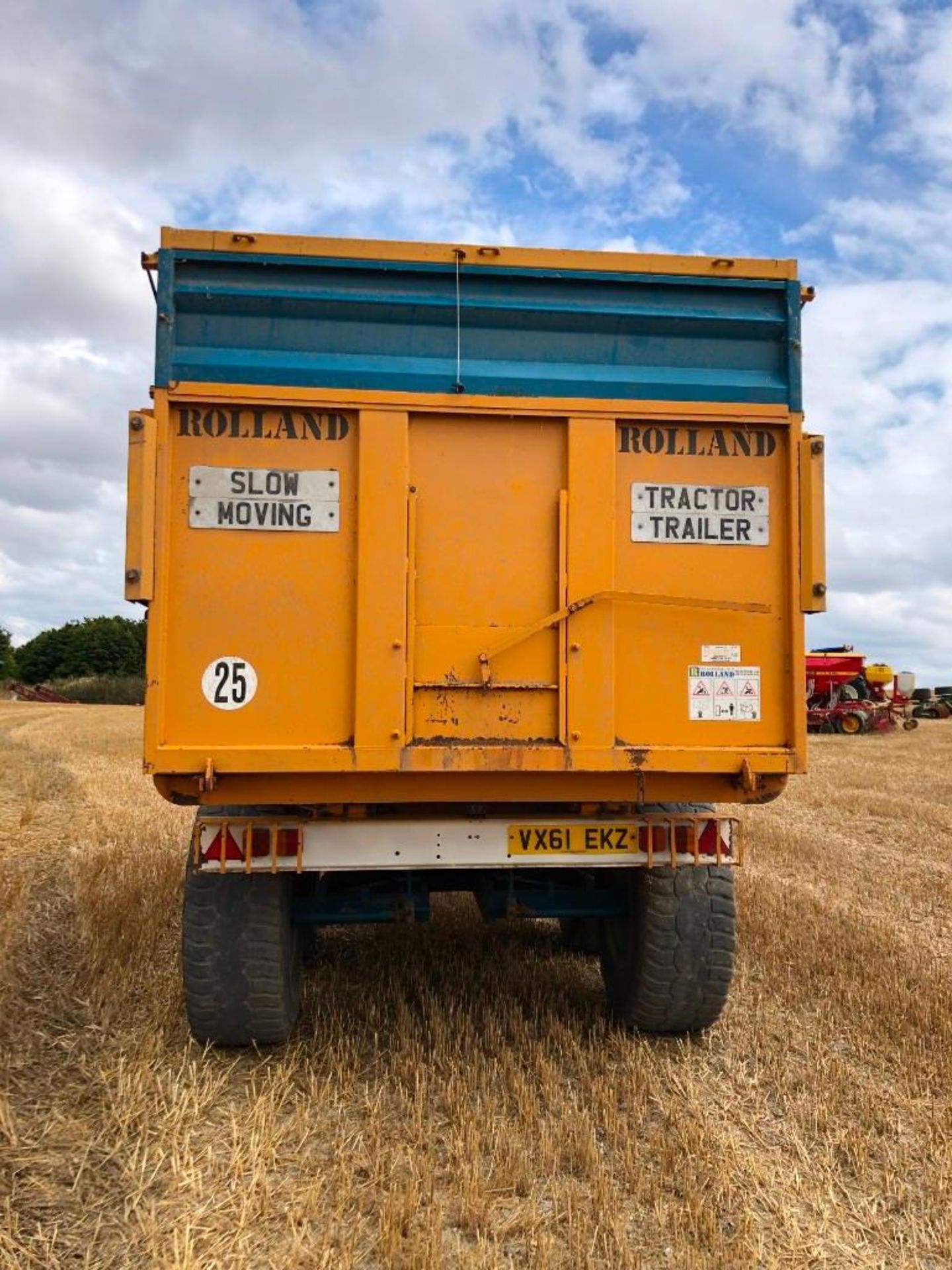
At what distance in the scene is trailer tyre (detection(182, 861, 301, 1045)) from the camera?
404 centimetres

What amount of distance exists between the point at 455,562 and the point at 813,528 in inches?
53.2

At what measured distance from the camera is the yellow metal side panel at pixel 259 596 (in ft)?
12.2

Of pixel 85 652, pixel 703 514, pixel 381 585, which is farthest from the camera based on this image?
pixel 85 652

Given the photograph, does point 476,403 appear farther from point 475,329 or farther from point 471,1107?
point 471,1107

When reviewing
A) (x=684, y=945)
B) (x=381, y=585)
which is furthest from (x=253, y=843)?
(x=684, y=945)

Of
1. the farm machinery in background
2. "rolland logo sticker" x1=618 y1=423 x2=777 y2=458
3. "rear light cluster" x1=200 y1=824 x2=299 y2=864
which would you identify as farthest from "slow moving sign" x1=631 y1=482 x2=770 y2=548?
the farm machinery in background

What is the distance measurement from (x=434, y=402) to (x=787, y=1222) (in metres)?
2.84

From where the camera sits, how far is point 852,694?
26.0 m

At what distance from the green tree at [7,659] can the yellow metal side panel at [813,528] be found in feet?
260

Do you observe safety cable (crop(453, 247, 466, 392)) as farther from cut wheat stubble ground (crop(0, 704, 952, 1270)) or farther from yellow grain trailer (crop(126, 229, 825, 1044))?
cut wheat stubble ground (crop(0, 704, 952, 1270))

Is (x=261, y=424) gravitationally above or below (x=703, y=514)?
above

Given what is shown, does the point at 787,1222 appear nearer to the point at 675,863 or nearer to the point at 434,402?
the point at 675,863

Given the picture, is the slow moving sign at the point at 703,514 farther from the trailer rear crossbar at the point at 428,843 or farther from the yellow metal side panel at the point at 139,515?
the yellow metal side panel at the point at 139,515

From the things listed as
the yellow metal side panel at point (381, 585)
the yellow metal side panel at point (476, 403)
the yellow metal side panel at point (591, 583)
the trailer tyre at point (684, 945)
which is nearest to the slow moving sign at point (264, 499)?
the yellow metal side panel at point (381, 585)
